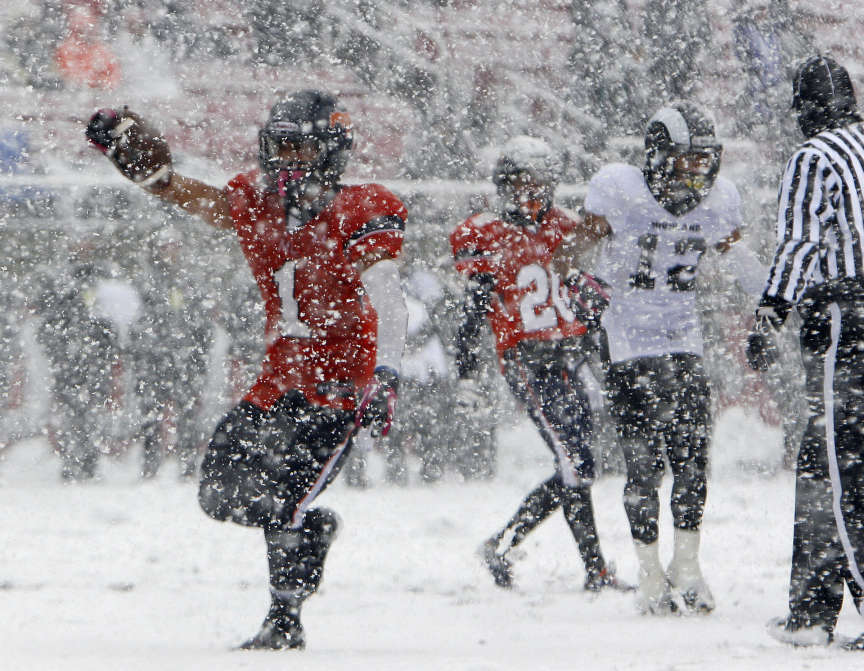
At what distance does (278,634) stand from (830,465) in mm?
1511

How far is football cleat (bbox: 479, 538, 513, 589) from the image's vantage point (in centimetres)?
443

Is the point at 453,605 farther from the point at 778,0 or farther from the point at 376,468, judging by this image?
the point at 778,0

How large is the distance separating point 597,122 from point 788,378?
2.29 metres

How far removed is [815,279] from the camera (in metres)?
3.05

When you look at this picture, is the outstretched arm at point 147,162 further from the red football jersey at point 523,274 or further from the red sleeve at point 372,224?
the red football jersey at point 523,274

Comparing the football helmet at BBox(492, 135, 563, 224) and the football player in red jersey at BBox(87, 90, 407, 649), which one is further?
the football helmet at BBox(492, 135, 563, 224)

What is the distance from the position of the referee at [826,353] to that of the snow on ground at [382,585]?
195mm

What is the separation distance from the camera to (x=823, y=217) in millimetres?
3041

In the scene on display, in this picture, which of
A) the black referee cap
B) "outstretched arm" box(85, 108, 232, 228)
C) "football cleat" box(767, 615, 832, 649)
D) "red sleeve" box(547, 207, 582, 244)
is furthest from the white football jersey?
"outstretched arm" box(85, 108, 232, 228)

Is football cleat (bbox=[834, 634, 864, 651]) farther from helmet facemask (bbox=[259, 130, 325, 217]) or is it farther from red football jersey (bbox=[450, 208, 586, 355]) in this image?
helmet facemask (bbox=[259, 130, 325, 217])

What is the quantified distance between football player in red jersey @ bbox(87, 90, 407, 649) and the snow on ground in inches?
13.6

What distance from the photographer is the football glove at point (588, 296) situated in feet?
13.3

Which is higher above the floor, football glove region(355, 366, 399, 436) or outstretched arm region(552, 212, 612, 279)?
outstretched arm region(552, 212, 612, 279)

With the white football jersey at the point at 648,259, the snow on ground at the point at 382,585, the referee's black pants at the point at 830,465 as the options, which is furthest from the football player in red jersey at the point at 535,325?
the referee's black pants at the point at 830,465
